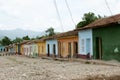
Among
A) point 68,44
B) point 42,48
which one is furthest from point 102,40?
point 42,48

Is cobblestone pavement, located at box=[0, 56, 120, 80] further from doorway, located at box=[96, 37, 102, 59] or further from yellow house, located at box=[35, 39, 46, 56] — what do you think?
yellow house, located at box=[35, 39, 46, 56]

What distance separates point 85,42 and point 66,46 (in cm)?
718

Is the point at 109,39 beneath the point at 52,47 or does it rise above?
above

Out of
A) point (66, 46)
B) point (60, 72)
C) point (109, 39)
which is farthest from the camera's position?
point (66, 46)

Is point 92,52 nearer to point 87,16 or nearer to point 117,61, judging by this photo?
point 117,61

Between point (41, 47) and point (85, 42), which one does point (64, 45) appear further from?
point (41, 47)

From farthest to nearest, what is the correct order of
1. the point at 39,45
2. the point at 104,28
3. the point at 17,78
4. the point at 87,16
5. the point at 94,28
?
the point at 39,45 < the point at 87,16 < the point at 94,28 < the point at 104,28 < the point at 17,78

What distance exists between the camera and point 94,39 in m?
30.0

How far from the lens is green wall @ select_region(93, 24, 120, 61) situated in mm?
25422

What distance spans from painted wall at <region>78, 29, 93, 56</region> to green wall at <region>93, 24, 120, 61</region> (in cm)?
192

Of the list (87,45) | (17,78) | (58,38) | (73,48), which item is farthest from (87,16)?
(17,78)

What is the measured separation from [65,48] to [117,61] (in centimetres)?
1516

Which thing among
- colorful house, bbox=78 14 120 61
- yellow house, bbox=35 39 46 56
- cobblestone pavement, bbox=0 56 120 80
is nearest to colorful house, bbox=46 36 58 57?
yellow house, bbox=35 39 46 56

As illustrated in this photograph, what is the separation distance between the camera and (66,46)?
39188 millimetres
